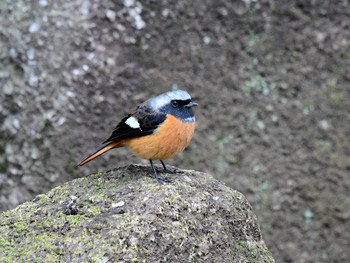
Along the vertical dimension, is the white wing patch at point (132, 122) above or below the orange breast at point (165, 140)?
above

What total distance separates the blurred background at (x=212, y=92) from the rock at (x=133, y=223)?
1.76m

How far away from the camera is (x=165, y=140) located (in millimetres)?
3545

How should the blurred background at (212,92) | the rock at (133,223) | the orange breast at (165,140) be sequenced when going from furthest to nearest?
the blurred background at (212,92) → the orange breast at (165,140) → the rock at (133,223)

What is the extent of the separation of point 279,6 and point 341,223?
253 cm

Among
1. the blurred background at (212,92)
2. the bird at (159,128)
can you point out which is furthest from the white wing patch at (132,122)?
the blurred background at (212,92)

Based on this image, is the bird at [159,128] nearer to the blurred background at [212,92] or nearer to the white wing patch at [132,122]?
the white wing patch at [132,122]

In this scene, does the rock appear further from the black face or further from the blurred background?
the blurred background

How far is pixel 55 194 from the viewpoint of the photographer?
3203mm

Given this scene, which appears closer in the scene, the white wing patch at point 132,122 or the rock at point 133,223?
the rock at point 133,223

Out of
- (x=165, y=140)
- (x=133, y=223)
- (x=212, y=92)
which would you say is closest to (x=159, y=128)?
(x=165, y=140)

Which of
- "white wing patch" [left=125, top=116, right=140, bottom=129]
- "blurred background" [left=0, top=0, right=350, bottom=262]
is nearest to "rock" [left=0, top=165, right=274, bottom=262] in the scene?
"white wing patch" [left=125, top=116, right=140, bottom=129]

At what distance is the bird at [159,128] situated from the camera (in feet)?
11.7

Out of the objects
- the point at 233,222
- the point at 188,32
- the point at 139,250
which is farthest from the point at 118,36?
the point at 139,250

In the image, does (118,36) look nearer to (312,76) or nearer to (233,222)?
(312,76)
